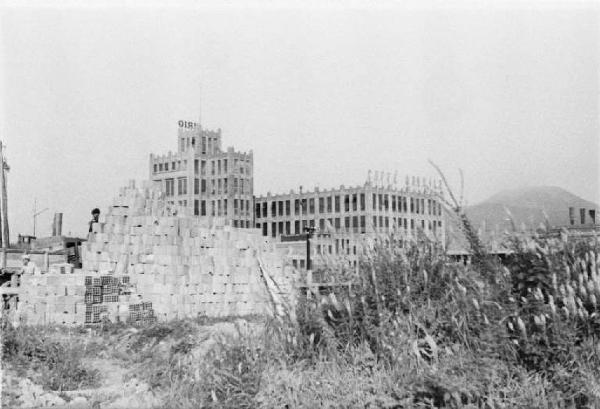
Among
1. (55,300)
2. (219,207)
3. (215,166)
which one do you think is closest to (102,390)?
(55,300)

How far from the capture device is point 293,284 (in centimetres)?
1138

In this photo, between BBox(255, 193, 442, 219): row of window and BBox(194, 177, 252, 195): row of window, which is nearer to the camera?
BBox(255, 193, 442, 219): row of window

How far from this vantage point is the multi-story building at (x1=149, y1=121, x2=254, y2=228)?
79.3 m

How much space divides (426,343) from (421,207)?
61821mm

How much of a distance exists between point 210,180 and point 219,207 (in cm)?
347

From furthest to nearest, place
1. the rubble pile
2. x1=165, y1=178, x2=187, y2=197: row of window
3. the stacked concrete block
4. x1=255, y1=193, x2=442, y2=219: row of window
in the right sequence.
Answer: x1=165, y1=178, x2=187, y2=197: row of window < x1=255, y1=193, x2=442, y2=219: row of window < the rubble pile < the stacked concrete block

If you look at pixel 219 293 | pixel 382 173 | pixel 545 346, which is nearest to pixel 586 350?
pixel 545 346

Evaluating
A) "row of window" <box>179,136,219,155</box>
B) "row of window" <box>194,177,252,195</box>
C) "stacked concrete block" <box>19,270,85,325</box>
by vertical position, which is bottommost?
"stacked concrete block" <box>19,270,85,325</box>

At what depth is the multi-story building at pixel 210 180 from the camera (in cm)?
7931

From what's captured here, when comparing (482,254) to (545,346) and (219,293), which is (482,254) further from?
(219,293)

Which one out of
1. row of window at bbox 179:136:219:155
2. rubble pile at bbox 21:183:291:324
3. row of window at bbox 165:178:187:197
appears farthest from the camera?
row of window at bbox 179:136:219:155

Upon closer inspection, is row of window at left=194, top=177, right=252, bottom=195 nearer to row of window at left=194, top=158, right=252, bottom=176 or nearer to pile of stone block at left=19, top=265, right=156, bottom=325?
row of window at left=194, top=158, right=252, bottom=176

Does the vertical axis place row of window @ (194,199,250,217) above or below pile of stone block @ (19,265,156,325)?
above

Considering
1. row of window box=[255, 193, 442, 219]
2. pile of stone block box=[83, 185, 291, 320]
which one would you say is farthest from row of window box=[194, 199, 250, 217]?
pile of stone block box=[83, 185, 291, 320]
